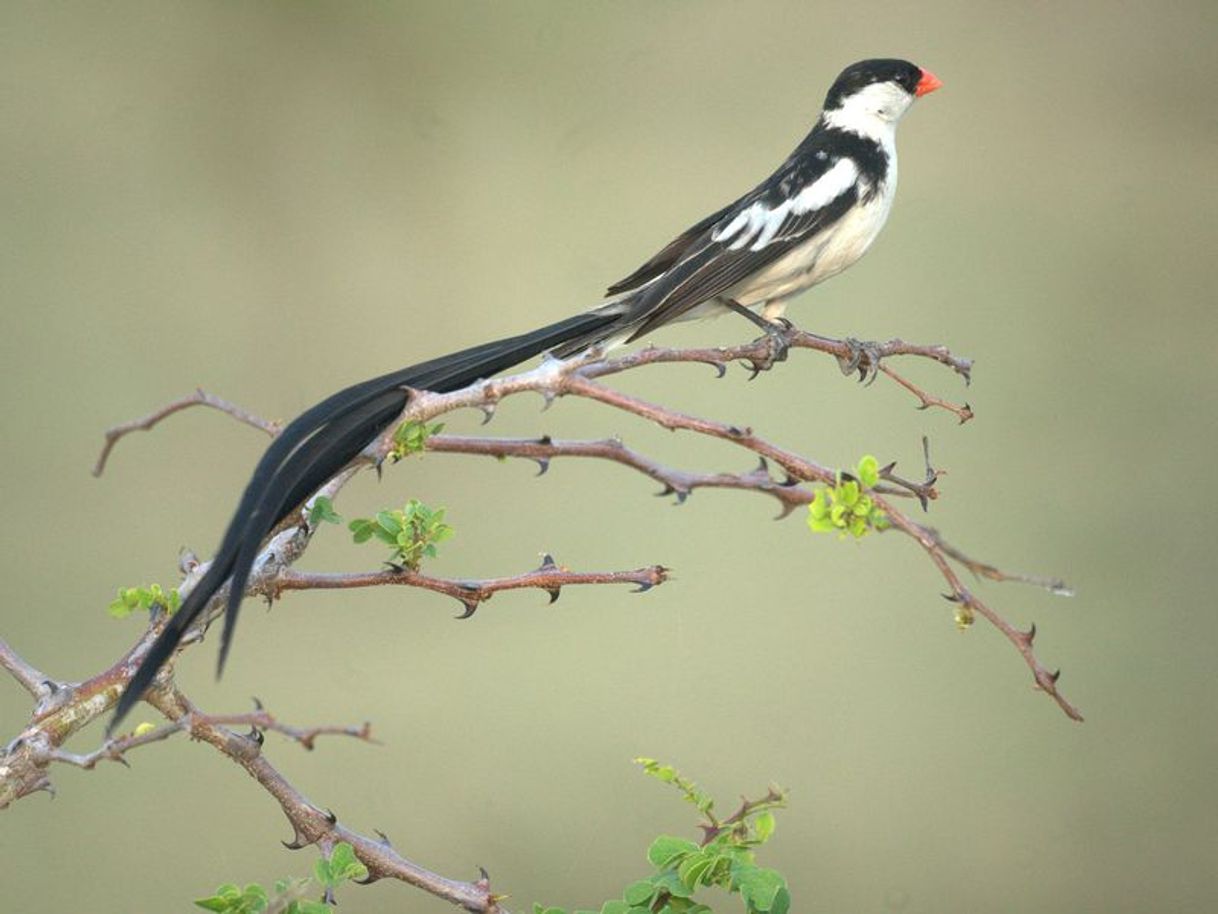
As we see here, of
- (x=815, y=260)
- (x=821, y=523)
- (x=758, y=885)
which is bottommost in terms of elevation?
(x=758, y=885)

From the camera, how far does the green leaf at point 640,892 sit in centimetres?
48

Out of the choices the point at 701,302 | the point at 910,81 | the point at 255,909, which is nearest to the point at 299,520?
the point at 255,909

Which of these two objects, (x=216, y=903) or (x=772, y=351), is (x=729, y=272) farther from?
(x=216, y=903)

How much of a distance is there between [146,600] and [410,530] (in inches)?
3.9

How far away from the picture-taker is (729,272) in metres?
0.83

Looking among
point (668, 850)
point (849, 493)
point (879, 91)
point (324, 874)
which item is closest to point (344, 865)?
point (324, 874)

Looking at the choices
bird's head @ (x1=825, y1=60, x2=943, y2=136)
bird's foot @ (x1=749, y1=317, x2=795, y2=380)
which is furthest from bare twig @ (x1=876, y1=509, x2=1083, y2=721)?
bird's head @ (x1=825, y1=60, x2=943, y2=136)

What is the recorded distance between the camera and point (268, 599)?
500 mm

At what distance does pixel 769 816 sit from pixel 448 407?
182 mm

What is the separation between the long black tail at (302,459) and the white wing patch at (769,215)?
12.8 inches

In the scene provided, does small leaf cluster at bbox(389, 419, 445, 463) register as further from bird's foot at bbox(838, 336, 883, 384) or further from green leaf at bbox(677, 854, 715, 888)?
bird's foot at bbox(838, 336, 883, 384)

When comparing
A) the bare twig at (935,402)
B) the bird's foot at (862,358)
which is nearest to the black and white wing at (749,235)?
the bird's foot at (862,358)

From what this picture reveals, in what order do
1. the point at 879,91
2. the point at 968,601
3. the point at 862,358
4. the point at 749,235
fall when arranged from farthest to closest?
the point at 879,91 → the point at 749,235 → the point at 862,358 → the point at 968,601

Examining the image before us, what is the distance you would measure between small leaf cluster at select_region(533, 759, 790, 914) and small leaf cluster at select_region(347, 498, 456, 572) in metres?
0.12
